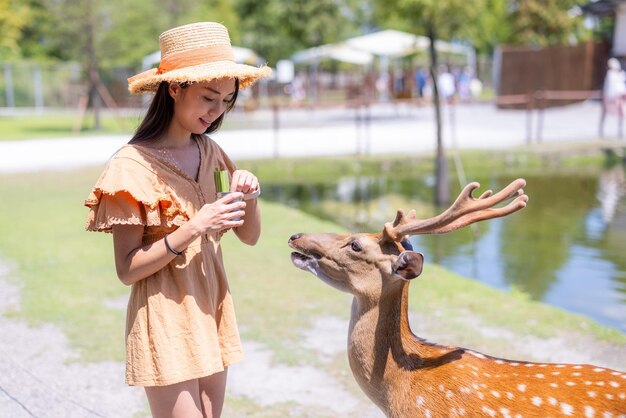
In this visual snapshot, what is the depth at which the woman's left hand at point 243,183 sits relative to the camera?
2488 millimetres

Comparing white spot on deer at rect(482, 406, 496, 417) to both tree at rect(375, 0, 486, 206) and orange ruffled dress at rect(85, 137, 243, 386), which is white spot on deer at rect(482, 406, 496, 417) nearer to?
orange ruffled dress at rect(85, 137, 243, 386)

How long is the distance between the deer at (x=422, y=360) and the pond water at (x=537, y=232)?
365 cm

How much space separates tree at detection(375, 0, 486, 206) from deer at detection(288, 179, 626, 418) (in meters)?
7.62

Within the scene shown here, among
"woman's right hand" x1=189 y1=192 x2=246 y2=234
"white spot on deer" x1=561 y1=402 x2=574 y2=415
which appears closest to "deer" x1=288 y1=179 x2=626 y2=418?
"white spot on deer" x1=561 y1=402 x2=574 y2=415

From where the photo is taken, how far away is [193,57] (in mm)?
2492

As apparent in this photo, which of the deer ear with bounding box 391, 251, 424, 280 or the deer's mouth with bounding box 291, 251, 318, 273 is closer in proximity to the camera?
the deer ear with bounding box 391, 251, 424, 280

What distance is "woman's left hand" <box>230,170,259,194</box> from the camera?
8.16 feet

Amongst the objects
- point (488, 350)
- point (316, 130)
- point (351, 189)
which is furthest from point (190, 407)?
point (316, 130)

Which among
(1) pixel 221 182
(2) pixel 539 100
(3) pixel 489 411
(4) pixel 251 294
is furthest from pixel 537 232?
(2) pixel 539 100

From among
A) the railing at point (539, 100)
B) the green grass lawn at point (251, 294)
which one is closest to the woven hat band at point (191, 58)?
the green grass lawn at point (251, 294)

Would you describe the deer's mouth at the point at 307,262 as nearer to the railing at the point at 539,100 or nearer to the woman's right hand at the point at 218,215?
the woman's right hand at the point at 218,215

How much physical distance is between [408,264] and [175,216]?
0.78 metres

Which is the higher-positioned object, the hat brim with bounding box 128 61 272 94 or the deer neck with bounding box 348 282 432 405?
the hat brim with bounding box 128 61 272 94

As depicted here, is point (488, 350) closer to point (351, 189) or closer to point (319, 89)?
point (351, 189)
